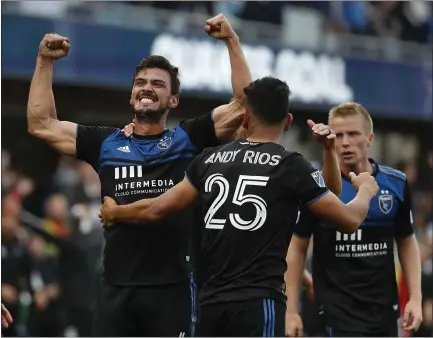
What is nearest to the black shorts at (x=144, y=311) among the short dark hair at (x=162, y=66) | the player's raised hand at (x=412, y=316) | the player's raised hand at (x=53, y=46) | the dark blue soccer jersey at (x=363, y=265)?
the short dark hair at (x=162, y=66)

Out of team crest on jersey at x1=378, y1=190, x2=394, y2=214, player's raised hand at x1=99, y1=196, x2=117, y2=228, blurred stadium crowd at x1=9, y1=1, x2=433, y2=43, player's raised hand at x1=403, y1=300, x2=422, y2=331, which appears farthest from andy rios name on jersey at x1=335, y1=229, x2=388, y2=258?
blurred stadium crowd at x1=9, y1=1, x2=433, y2=43

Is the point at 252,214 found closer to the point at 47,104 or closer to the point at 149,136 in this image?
the point at 149,136

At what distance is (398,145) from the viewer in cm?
2350

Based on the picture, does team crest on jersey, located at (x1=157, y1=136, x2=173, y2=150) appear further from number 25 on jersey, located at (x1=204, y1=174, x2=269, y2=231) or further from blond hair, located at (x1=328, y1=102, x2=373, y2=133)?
blond hair, located at (x1=328, y1=102, x2=373, y2=133)

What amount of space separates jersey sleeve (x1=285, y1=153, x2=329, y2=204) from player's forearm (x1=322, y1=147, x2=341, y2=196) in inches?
14.8

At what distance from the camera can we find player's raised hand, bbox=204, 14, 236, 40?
22.5 ft

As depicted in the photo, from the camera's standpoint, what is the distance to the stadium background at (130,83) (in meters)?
12.9

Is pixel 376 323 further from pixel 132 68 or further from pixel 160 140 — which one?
pixel 132 68

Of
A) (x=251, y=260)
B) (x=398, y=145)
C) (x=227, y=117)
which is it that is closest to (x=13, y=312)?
(x=227, y=117)

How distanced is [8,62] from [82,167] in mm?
2001

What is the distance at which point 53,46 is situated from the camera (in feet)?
23.0

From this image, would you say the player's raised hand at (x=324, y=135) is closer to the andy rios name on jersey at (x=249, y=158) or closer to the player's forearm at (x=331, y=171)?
the player's forearm at (x=331, y=171)

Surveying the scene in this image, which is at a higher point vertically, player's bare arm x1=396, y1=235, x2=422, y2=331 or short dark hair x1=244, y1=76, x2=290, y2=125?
short dark hair x1=244, y1=76, x2=290, y2=125

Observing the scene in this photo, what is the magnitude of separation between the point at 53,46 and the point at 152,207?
5.02 feet
